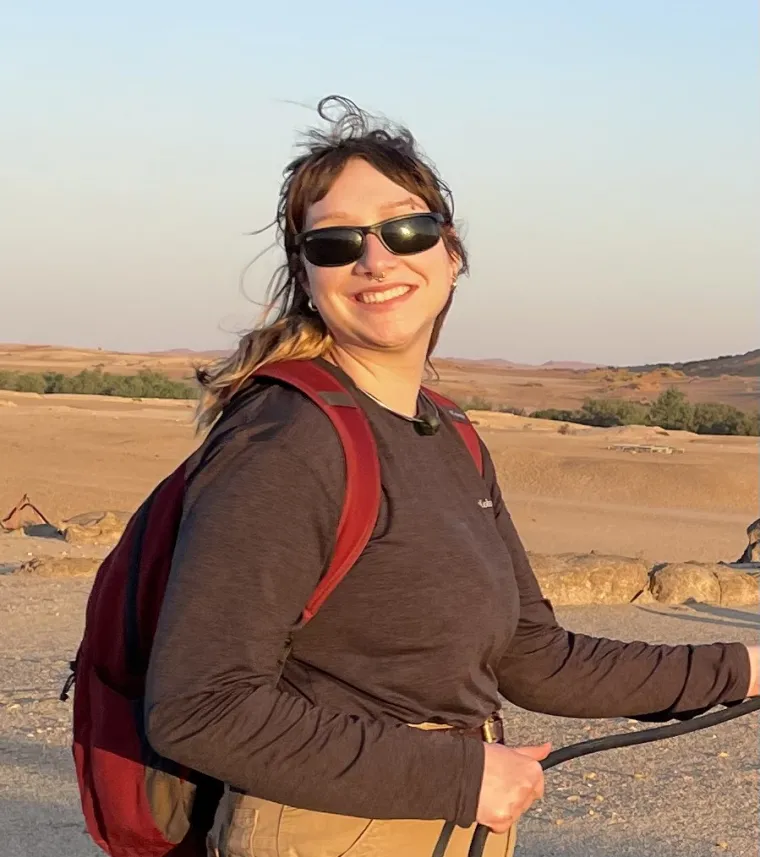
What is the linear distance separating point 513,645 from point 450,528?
47cm

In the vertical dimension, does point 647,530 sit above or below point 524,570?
below

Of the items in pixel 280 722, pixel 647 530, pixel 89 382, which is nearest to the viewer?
pixel 280 722

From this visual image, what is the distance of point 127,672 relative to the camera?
1.87 meters

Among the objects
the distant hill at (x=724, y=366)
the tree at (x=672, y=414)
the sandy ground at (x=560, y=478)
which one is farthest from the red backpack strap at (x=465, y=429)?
the distant hill at (x=724, y=366)

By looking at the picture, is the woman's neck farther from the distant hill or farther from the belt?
the distant hill

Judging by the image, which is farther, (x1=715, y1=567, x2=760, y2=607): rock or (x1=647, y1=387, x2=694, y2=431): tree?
(x1=647, y1=387, x2=694, y2=431): tree

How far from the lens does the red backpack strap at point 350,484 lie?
1764mm

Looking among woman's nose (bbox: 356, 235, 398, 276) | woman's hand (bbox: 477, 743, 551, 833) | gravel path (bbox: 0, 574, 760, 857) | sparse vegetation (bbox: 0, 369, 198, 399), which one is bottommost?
sparse vegetation (bbox: 0, 369, 198, 399)

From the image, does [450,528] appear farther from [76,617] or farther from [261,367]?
[76,617]

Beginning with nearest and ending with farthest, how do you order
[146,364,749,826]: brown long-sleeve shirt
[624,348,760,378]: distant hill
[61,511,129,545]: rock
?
[146,364,749,826]: brown long-sleeve shirt
[61,511,129,545]: rock
[624,348,760,378]: distant hill

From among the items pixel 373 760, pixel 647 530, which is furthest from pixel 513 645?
pixel 647 530

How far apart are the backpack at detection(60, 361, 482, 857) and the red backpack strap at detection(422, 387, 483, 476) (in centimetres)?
36

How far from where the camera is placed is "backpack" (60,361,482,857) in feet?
5.96

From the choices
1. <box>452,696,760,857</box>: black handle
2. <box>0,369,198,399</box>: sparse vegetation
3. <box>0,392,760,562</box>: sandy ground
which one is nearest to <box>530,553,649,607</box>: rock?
<box>0,392,760,562</box>: sandy ground
